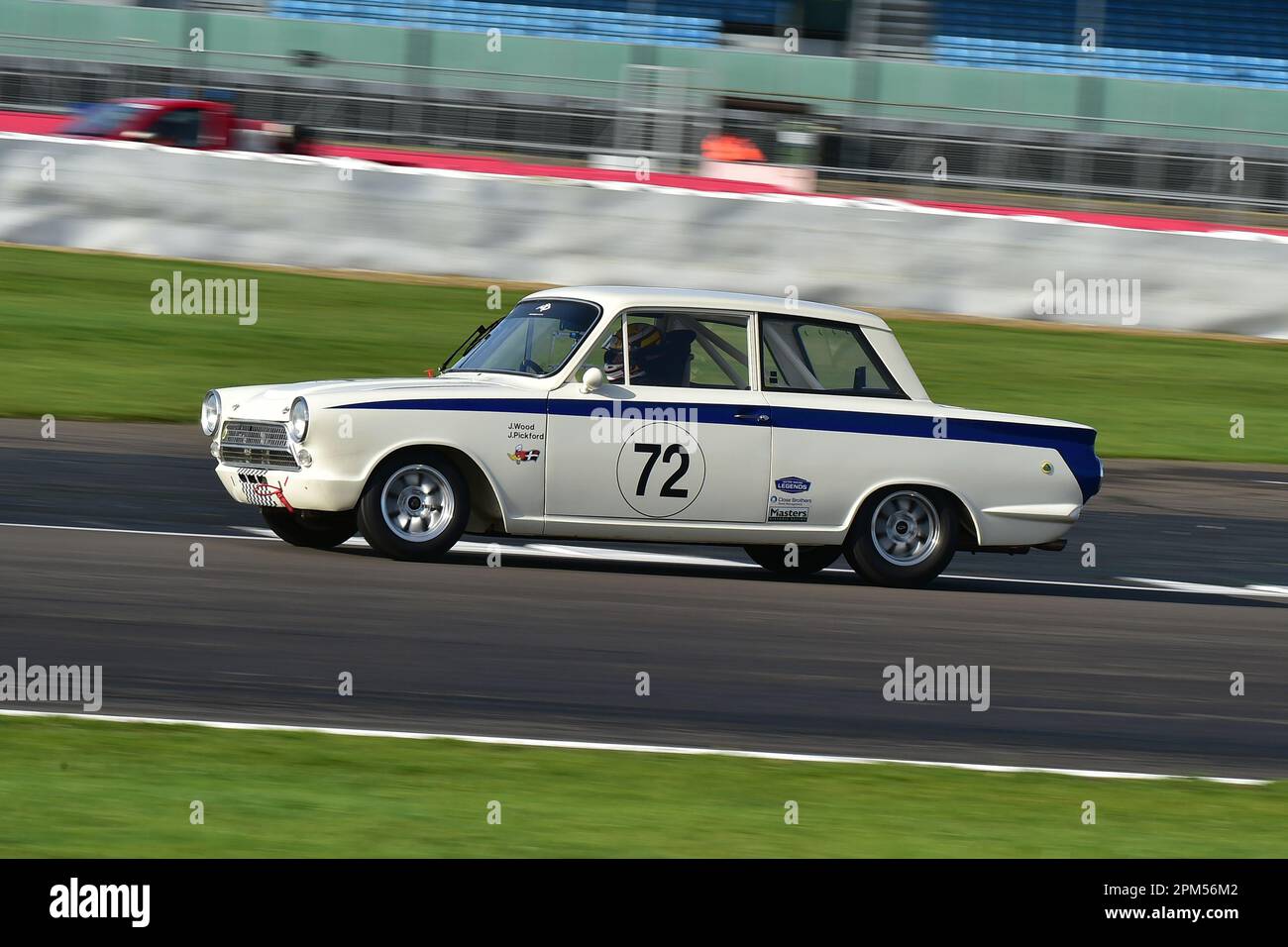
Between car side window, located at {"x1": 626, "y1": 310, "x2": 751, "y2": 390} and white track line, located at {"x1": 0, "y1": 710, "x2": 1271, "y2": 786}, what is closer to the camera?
white track line, located at {"x1": 0, "y1": 710, "x2": 1271, "y2": 786}

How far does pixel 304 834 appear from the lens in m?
4.91

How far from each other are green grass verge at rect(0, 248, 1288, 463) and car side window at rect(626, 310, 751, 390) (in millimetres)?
5813

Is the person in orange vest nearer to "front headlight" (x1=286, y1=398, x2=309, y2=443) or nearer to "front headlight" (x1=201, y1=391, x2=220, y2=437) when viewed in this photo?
"front headlight" (x1=201, y1=391, x2=220, y2=437)

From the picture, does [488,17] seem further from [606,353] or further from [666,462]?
[666,462]

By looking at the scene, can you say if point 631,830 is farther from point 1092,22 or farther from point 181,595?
point 1092,22

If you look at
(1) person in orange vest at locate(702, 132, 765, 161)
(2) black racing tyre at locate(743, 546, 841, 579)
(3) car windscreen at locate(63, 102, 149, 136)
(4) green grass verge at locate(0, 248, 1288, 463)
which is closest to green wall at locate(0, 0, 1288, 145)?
(3) car windscreen at locate(63, 102, 149, 136)

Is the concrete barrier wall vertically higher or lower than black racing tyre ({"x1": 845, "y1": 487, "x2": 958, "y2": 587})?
higher

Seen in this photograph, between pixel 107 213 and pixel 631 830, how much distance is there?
47.4 feet

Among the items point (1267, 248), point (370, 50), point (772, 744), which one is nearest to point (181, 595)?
point (772, 744)

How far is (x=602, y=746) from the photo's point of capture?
243 inches

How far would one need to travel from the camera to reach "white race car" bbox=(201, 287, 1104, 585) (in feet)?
29.3

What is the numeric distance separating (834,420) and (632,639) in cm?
218

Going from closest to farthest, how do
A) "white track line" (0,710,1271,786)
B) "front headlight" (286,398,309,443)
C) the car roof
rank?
"white track line" (0,710,1271,786), "front headlight" (286,398,309,443), the car roof

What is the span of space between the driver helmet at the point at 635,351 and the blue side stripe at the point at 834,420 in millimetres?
208
